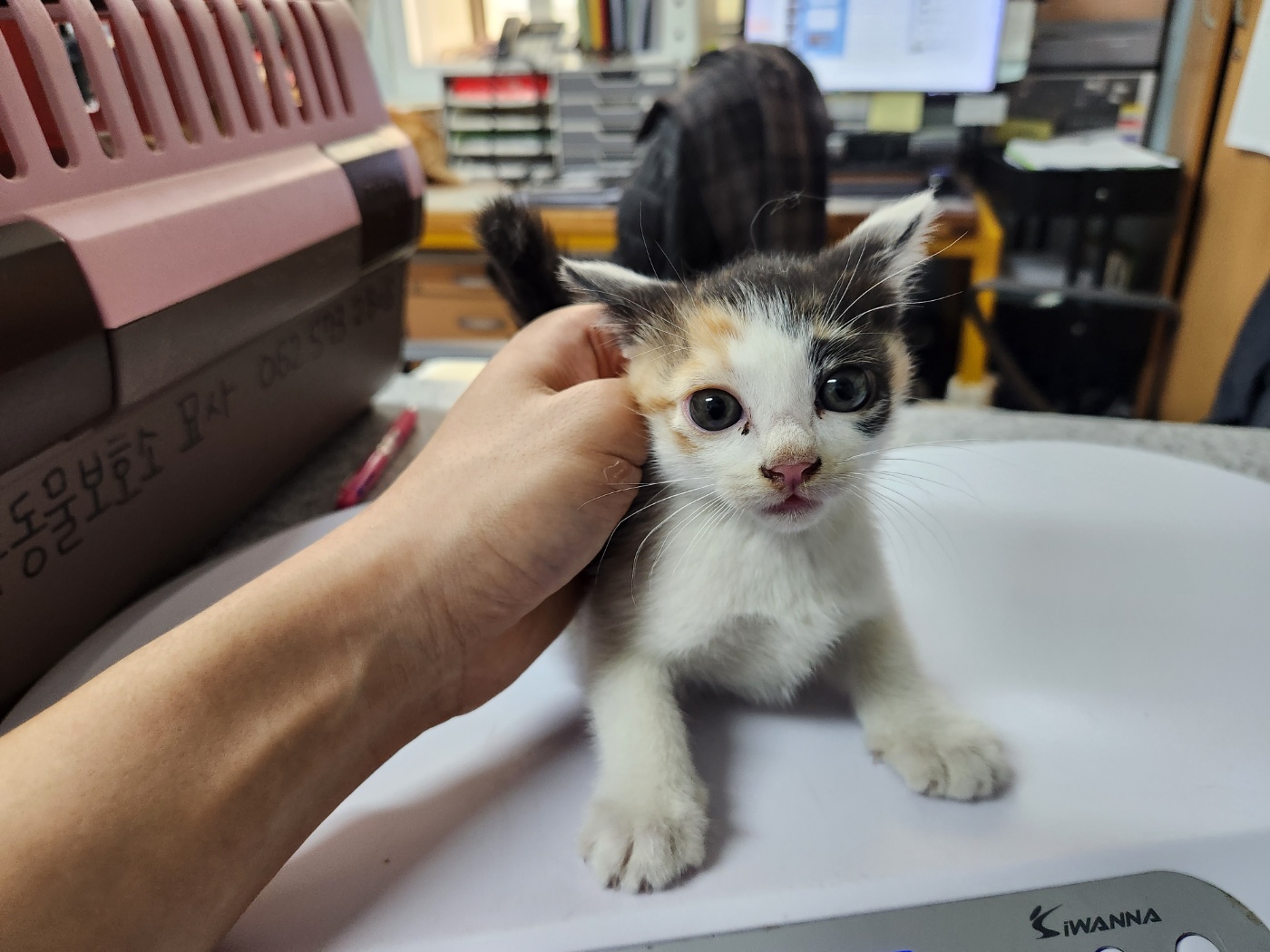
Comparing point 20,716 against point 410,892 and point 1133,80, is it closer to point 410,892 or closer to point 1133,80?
point 410,892

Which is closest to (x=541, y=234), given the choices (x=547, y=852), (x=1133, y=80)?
(x=547, y=852)

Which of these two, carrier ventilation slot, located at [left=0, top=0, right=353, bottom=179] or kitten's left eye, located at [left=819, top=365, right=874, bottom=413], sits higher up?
carrier ventilation slot, located at [left=0, top=0, right=353, bottom=179]

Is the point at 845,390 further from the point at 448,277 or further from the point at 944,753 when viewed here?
the point at 448,277

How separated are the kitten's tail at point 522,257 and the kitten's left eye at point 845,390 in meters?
0.22

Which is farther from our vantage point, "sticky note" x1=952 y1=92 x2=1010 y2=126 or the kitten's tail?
"sticky note" x1=952 y1=92 x2=1010 y2=126

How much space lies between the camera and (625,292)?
518 mm

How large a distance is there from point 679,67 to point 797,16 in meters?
0.29

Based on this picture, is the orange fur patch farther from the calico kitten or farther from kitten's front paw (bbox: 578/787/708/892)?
kitten's front paw (bbox: 578/787/708/892)

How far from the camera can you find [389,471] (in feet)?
2.56

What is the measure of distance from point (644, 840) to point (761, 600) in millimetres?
159

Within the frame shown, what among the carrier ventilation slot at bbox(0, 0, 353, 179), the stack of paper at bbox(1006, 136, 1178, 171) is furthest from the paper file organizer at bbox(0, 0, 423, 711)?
the stack of paper at bbox(1006, 136, 1178, 171)

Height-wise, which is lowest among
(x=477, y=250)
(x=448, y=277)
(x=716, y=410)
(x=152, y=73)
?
(x=448, y=277)

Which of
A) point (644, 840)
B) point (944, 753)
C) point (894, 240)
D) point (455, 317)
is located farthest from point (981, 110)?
point (644, 840)

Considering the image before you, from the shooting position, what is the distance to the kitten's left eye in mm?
446
